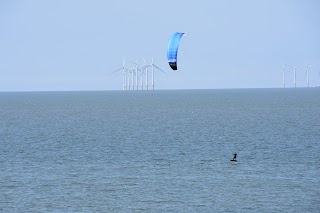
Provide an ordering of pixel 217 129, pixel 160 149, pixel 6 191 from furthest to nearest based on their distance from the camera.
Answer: pixel 217 129, pixel 160 149, pixel 6 191

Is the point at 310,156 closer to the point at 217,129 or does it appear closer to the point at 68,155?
the point at 68,155

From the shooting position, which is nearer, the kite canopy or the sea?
the sea

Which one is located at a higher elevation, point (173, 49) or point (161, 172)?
point (173, 49)

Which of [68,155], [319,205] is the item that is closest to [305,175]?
[319,205]

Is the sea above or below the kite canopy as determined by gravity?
below

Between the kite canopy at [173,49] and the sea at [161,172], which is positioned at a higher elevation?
the kite canopy at [173,49]

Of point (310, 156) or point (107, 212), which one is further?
point (310, 156)

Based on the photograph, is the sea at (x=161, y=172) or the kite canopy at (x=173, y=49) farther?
the kite canopy at (x=173, y=49)

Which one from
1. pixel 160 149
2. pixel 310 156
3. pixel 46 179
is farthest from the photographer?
pixel 160 149

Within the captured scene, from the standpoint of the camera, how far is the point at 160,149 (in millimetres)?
82188

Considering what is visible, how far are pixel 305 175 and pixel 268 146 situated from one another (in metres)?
23.5

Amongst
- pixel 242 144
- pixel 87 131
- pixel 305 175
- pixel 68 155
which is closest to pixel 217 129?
pixel 87 131

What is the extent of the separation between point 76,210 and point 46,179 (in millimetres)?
11421

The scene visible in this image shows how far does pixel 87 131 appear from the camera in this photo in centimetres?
11381
